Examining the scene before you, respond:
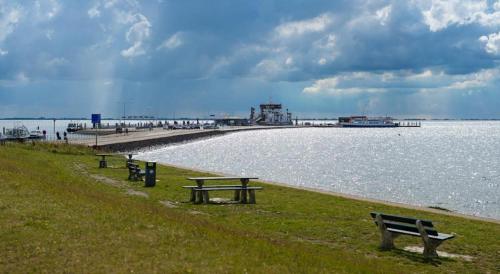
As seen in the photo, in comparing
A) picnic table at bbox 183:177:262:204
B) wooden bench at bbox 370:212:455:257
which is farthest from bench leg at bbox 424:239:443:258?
picnic table at bbox 183:177:262:204

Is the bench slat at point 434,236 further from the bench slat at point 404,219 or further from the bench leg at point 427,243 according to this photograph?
the bench slat at point 404,219

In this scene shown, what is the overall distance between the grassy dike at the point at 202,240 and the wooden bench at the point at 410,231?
0.25 m

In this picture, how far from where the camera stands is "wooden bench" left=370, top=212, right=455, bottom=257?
37.0 feet

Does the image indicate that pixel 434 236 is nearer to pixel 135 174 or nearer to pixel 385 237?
pixel 385 237

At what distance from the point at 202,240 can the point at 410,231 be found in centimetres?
471

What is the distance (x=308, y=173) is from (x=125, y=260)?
39.5 metres

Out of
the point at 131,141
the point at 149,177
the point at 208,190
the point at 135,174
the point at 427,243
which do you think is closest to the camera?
the point at 427,243

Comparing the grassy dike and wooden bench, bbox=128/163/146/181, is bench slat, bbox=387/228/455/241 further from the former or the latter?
wooden bench, bbox=128/163/146/181

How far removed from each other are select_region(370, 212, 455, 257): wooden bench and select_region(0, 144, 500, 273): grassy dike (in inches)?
9.9

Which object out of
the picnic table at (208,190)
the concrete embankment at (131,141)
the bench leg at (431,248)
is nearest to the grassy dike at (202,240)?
the bench leg at (431,248)

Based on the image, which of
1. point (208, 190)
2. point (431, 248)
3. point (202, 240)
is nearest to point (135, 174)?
point (208, 190)

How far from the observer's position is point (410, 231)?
38.6ft

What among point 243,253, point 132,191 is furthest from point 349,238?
point 132,191

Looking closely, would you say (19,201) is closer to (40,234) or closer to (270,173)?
(40,234)
